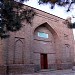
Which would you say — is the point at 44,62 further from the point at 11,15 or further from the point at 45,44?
the point at 11,15

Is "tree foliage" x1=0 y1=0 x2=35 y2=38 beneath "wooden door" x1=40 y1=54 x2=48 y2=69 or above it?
above

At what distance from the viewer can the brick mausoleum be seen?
1480 centimetres

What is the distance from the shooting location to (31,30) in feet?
55.1

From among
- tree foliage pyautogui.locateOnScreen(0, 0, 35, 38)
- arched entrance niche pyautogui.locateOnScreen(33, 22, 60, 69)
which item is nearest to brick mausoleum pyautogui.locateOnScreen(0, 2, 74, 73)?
arched entrance niche pyautogui.locateOnScreen(33, 22, 60, 69)

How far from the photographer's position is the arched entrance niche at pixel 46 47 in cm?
1800

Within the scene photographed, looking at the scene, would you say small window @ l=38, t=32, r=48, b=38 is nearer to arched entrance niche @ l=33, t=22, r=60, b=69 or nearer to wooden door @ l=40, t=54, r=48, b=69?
arched entrance niche @ l=33, t=22, r=60, b=69

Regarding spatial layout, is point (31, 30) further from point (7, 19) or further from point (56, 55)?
point (7, 19)

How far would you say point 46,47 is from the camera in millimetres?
19188

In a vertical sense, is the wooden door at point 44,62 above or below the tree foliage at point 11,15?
below

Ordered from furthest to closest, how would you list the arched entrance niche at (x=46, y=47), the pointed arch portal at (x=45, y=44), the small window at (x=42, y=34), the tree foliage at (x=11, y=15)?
the small window at (x=42, y=34) < the pointed arch portal at (x=45, y=44) < the arched entrance niche at (x=46, y=47) < the tree foliage at (x=11, y=15)

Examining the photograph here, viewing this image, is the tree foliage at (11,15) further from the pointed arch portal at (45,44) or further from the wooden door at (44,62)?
the wooden door at (44,62)

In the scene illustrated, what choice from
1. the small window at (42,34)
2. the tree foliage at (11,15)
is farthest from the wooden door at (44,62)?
the tree foliage at (11,15)

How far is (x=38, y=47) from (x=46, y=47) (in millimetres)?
1362

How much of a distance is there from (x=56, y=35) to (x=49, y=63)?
3341mm
